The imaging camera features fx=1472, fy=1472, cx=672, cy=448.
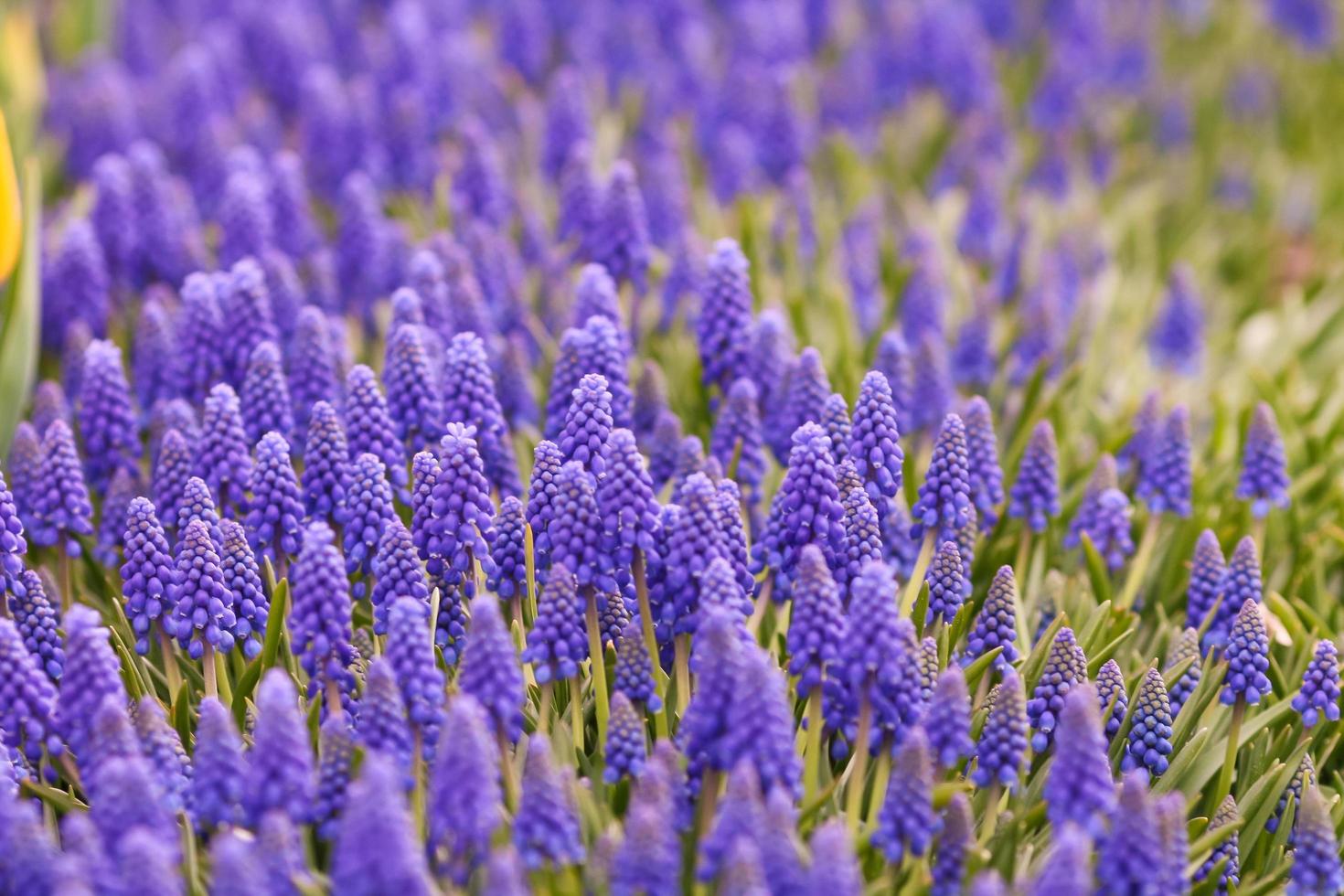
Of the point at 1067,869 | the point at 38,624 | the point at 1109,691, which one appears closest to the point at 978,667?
the point at 1109,691

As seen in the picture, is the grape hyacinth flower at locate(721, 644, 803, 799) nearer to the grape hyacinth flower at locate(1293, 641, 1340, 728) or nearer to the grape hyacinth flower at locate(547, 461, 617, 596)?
the grape hyacinth flower at locate(547, 461, 617, 596)

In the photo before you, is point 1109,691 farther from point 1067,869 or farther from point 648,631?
point 648,631

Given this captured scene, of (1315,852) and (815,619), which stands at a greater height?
(815,619)

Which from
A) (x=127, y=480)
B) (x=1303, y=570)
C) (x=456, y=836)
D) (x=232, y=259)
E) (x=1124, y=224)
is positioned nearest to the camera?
(x=456, y=836)

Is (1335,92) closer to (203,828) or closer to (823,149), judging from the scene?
(823,149)

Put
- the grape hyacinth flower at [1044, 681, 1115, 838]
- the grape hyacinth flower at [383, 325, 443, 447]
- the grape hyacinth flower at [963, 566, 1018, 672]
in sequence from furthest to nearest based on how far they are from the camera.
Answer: the grape hyacinth flower at [383, 325, 443, 447] → the grape hyacinth flower at [963, 566, 1018, 672] → the grape hyacinth flower at [1044, 681, 1115, 838]

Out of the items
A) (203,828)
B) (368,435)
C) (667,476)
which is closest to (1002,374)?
(667,476)

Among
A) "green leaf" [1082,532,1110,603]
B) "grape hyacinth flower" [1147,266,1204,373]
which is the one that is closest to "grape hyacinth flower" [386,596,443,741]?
"green leaf" [1082,532,1110,603]
